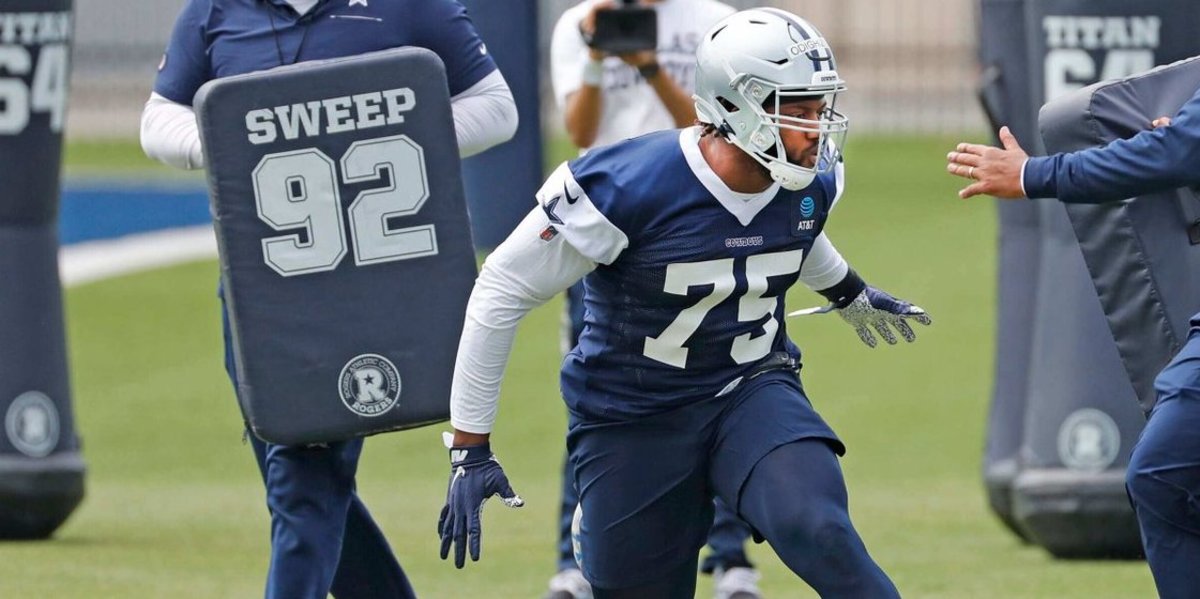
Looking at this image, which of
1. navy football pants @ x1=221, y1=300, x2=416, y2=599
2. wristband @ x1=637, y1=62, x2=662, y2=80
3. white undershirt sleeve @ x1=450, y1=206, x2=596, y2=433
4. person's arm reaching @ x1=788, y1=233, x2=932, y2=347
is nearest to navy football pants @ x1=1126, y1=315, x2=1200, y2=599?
person's arm reaching @ x1=788, y1=233, x2=932, y2=347

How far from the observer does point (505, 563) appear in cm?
732

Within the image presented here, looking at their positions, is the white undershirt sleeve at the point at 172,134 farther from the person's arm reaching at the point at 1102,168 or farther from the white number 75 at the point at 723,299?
the person's arm reaching at the point at 1102,168

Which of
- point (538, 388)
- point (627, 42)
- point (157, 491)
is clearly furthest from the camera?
point (538, 388)

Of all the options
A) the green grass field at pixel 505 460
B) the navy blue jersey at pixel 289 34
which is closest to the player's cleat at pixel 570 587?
the green grass field at pixel 505 460

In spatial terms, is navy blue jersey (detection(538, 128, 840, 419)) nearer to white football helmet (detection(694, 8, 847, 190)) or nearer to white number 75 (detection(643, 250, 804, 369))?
white number 75 (detection(643, 250, 804, 369))

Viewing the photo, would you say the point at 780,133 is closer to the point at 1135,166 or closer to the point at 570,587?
the point at 1135,166

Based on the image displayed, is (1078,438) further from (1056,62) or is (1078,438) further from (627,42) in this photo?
(627,42)

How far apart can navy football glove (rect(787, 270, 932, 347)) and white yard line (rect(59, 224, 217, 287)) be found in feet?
36.3

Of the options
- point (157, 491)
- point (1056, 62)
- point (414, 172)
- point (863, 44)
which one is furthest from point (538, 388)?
point (863, 44)

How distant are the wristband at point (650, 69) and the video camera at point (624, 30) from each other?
0.05 m

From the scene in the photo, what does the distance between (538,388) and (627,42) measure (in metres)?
5.52

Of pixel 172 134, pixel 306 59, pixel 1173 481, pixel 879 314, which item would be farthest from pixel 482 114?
pixel 1173 481

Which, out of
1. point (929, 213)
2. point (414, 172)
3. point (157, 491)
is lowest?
point (929, 213)

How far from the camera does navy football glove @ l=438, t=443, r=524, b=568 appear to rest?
14.8 ft
